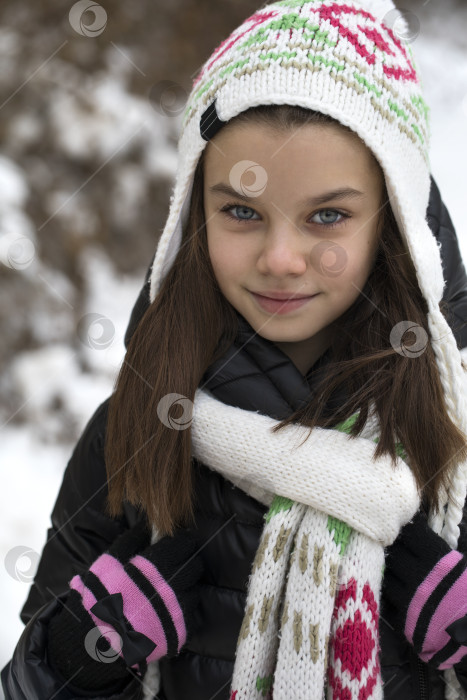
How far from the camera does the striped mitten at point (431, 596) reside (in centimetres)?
103

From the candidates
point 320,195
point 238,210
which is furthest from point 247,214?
point 320,195

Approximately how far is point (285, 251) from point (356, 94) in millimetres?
262

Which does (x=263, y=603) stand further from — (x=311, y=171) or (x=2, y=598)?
(x=2, y=598)

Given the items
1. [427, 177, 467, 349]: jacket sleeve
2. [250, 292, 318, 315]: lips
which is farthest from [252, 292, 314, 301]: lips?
[427, 177, 467, 349]: jacket sleeve

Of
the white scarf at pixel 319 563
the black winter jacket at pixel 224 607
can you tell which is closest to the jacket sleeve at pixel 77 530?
the black winter jacket at pixel 224 607

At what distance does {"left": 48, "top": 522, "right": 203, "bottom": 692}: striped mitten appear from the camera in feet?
3.55

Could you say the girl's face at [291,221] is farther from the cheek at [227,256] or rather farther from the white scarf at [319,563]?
the white scarf at [319,563]

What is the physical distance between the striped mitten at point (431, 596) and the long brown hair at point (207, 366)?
0.08 metres

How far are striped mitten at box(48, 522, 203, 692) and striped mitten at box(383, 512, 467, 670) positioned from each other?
315mm

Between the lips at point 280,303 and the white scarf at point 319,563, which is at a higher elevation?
the lips at point 280,303

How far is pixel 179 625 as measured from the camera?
3.65ft

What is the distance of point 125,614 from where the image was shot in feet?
3.57

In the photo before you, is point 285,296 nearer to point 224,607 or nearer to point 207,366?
point 207,366

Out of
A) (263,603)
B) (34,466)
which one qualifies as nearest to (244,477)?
(263,603)
